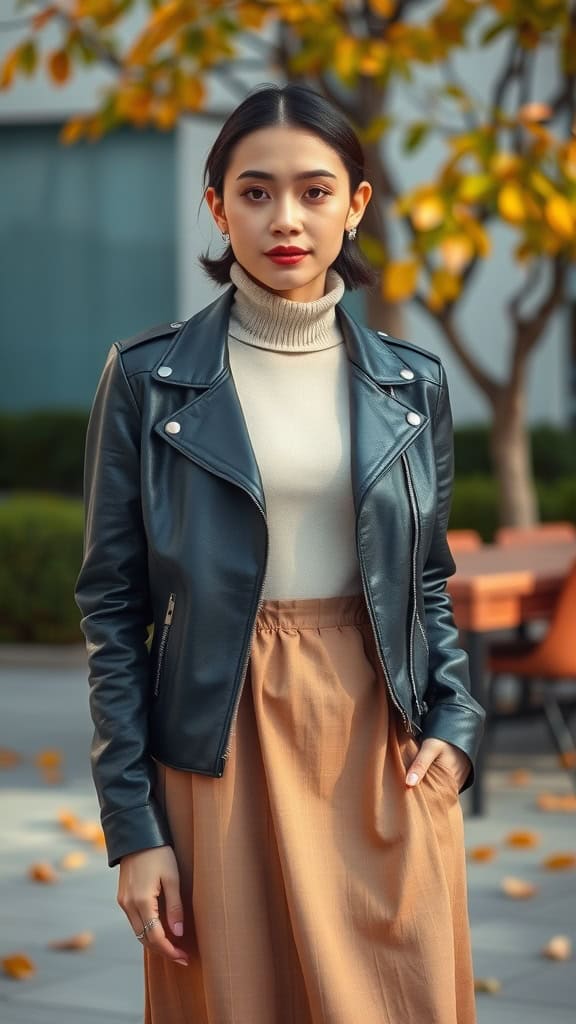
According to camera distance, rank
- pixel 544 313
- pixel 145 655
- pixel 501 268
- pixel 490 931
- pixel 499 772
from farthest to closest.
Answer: pixel 501 268, pixel 544 313, pixel 499 772, pixel 490 931, pixel 145 655

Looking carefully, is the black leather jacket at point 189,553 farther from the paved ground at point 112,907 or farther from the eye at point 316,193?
the paved ground at point 112,907

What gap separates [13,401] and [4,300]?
1.29 metres

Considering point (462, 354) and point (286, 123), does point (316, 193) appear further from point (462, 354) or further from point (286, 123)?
point (462, 354)

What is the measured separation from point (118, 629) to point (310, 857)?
0.44 metres

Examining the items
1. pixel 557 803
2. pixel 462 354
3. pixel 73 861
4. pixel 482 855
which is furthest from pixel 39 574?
pixel 482 855

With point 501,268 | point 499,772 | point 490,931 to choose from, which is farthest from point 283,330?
point 501,268

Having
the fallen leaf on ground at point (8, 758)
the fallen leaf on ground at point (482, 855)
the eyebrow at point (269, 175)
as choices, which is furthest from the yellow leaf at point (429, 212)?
the eyebrow at point (269, 175)

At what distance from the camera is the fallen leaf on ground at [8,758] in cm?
853

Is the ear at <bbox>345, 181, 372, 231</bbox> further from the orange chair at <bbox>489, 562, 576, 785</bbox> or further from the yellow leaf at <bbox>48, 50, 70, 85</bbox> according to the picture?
the yellow leaf at <bbox>48, 50, 70, 85</bbox>

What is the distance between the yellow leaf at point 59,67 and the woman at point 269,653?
22.5 ft

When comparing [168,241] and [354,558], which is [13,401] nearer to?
[168,241]

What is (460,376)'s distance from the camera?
67.6 feet

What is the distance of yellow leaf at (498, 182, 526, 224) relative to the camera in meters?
7.61

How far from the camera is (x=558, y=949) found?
526cm
